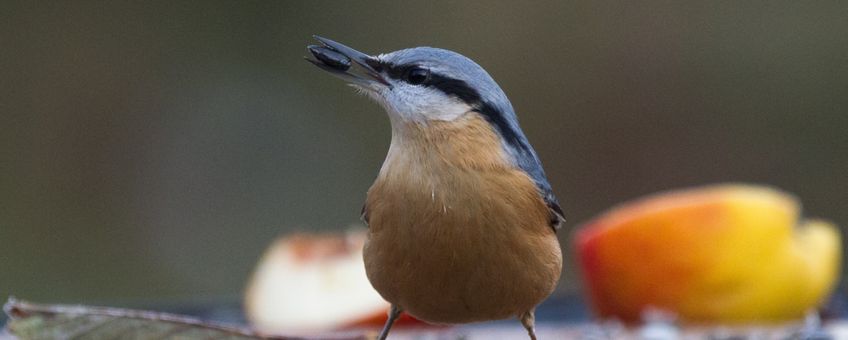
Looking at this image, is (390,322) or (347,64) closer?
(347,64)

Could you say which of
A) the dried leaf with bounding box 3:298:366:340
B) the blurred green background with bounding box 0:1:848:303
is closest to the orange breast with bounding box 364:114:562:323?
the dried leaf with bounding box 3:298:366:340

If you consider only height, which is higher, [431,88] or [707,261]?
[431,88]

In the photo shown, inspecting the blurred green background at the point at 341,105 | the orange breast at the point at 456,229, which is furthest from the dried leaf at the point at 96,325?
A: the blurred green background at the point at 341,105

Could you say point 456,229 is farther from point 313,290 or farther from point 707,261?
point 313,290

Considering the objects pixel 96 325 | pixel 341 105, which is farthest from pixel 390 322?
pixel 341 105

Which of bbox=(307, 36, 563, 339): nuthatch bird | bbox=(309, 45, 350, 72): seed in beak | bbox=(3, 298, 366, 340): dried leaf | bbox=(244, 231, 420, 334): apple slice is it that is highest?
bbox=(309, 45, 350, 72): seed in beak

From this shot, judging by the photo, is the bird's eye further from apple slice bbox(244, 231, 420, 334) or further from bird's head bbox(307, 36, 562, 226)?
apple slice bbox(244, 231, 420, 334)

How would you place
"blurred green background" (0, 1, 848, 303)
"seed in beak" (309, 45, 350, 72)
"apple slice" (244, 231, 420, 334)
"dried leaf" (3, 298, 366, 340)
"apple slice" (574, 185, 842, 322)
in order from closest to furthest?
"dried leaf" (3, 298, 366, 340) → "seed in beak" (309, 45, 350, 72) → "apple slice" (574, 185, 842, 322) → "apple slice" (244, 231, 420, 334) → "blurred green background" (0, 1, 848, 303)

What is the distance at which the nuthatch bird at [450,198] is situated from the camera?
2432 mm

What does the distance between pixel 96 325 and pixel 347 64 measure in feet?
2.66

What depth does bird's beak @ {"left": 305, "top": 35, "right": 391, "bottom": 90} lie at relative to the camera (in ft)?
7.97

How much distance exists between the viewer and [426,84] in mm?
2539

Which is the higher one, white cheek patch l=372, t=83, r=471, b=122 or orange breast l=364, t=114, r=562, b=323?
white cheek patch l=372, t=83, r=471, b=122

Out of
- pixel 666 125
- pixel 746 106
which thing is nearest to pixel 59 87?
pixel 666 125
